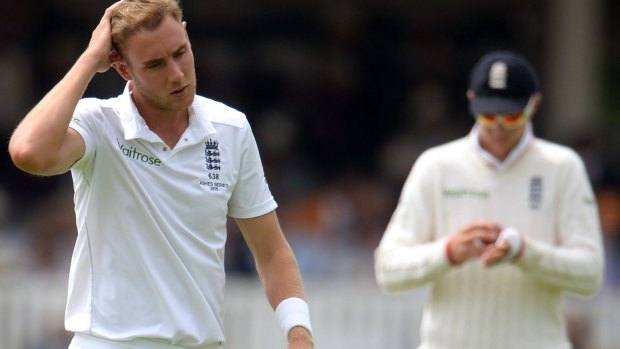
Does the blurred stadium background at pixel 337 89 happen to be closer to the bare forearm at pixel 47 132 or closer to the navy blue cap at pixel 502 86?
the navy blue cap at pixel 502 86

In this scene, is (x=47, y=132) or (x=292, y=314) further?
(x=292, y=314)

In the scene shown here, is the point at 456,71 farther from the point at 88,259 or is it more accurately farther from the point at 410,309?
the point at 88,259

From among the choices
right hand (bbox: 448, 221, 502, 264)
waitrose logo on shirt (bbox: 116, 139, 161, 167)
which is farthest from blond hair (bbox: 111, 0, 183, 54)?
right hand (bbox: 448, 221, 502, 264)

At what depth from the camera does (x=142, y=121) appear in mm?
4344

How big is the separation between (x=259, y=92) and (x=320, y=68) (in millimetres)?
685

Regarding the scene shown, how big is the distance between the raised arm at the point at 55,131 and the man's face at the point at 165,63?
110mm

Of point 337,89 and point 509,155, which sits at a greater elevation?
point 509,155

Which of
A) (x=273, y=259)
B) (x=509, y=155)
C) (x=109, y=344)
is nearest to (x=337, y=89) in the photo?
(x=509, y=155)

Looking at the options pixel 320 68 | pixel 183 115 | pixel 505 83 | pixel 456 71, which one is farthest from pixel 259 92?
pixel 183 115

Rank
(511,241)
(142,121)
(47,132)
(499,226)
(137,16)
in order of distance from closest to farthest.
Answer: (47,132) < (137,16) < (142,121) < (511,241) < (499,226)

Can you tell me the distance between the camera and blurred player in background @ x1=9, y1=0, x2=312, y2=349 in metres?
4.24

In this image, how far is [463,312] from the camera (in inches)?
247

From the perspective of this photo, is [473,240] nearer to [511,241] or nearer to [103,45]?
[511,241]

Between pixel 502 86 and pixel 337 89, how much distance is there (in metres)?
7.97
